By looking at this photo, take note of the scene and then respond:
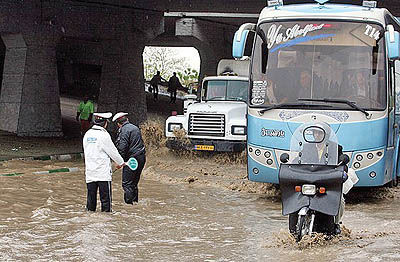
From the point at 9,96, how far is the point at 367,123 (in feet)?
58.0

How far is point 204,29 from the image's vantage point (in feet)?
145

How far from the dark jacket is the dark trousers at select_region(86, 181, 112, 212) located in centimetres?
128

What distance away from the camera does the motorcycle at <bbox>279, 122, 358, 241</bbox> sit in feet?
31.2

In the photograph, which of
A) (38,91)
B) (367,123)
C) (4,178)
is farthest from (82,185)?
(38,91)

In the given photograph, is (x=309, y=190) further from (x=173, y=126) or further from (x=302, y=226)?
(x=173, y=126)

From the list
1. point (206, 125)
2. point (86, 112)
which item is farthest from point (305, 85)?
point (86, 112)

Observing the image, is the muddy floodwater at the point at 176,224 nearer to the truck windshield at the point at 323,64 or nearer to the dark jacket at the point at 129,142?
the dark jacket at the point at 129,142

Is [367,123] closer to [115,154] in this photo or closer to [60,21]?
[115,154]

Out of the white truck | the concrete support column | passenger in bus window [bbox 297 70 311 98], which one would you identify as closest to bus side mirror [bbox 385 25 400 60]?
passenger in bus window [bbox 297 70 311 98]

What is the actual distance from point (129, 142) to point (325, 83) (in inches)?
142

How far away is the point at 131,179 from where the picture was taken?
14594 mm

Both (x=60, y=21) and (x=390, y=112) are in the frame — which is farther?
(x=60, y=21)

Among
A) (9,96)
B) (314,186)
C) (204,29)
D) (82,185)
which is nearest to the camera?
(314,186)

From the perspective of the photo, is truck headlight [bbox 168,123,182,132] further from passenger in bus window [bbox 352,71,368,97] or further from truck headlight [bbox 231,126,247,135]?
passenger in bus window [bbox 352,71,368,97]
